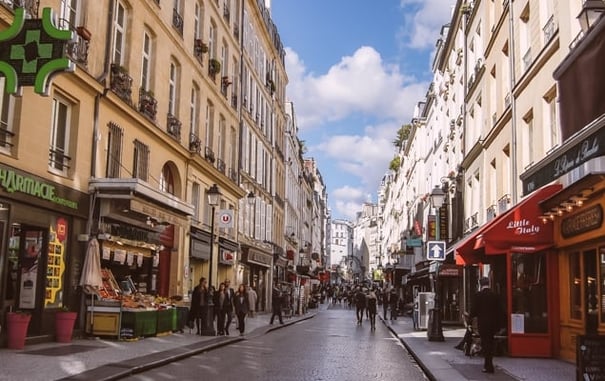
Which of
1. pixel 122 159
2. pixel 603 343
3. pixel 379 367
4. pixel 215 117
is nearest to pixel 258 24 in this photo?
pixel 215 117

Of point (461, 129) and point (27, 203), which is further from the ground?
point (461, 129)

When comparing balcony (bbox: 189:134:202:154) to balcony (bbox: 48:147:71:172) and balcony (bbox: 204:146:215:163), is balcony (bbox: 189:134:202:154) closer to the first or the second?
balcony (bbox: 204:146:215:163)

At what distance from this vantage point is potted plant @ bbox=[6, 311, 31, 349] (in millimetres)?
13961

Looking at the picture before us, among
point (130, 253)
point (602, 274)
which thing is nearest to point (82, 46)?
point (130, 253)

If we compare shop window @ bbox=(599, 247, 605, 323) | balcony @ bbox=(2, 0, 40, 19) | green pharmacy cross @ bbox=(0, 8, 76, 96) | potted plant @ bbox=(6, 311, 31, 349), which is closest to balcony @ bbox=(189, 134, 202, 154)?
balcony @ bbox=(2, 0, 40, 19)

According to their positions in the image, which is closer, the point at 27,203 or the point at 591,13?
the point at 591,13

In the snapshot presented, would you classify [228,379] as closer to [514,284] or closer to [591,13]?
[514,284]

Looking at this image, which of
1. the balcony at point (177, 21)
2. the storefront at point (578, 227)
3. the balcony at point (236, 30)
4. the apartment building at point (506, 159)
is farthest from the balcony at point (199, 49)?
the storefront at point (578, 227)

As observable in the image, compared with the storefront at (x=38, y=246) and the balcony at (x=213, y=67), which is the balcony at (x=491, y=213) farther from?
the storefront at (x=38, y=246)

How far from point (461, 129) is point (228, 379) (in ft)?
76.1

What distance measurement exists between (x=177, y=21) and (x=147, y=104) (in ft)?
15.7

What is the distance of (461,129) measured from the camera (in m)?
32.5

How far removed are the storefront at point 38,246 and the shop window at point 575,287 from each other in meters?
11.5

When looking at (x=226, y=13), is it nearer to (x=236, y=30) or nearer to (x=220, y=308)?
(x=236, y=30)
